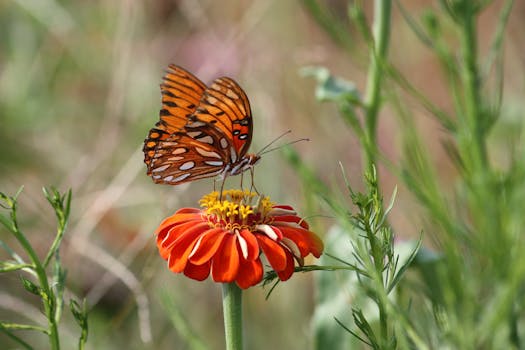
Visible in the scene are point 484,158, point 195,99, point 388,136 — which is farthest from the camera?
point 388,136

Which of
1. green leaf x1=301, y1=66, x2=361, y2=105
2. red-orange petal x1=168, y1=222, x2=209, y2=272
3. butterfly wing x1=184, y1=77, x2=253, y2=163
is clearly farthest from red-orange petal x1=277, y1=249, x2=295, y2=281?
green leaf x1=301, y1=66, x2=361, y2=105

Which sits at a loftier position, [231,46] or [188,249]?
[231,46]

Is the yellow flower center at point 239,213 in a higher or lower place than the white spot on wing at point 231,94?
lower

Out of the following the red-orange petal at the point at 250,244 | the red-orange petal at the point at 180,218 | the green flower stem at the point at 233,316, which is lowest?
the green flower stem at the point at 233,316

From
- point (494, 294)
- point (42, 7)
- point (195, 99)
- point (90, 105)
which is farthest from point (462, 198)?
point (90, 105)

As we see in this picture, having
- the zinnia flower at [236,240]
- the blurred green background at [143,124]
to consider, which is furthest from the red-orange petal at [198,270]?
the blurred green background at [143,124]

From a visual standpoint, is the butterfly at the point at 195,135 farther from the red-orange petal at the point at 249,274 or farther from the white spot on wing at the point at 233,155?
the red-orange petal at the point at 249,274

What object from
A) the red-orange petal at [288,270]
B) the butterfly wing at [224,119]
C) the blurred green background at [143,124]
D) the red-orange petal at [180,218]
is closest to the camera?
the red-orange petal at [288,270]

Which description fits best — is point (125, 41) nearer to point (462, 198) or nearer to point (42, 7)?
point (42, 7)
